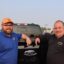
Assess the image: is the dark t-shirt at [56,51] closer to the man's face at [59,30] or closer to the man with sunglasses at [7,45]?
the man's face at [59,30]

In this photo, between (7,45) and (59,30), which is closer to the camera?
(7,45)

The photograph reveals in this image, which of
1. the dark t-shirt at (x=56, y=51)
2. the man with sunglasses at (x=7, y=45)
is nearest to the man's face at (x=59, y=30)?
the dark t-shirt at (x=56, y=51)

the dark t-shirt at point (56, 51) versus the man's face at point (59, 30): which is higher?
the man's face at point (59, 30)

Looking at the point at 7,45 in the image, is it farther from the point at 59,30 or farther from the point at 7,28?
the point at 59,30

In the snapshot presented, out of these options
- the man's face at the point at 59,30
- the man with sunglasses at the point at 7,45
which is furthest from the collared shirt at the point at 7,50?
the man's face at the point at 59,30

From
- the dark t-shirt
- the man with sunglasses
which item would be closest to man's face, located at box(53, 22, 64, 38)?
the dark t-shirt

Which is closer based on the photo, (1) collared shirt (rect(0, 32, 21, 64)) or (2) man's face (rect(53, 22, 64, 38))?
(1) collared shirt (rect(0, 32, 21, 64))

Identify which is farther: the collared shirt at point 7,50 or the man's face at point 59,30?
the man's face at point 59,30

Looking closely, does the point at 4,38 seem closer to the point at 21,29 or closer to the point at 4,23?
the point at 4,23

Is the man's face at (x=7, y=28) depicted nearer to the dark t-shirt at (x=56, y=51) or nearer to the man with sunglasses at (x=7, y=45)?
the man with sunglasses at (x=7, y=45)

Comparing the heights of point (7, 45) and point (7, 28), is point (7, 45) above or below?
below

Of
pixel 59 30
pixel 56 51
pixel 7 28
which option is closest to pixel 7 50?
pixel 7 28

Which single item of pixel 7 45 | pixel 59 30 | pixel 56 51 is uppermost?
pixel 59 30

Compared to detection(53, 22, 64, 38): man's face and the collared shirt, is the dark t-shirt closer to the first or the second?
detection(53, 22, 64, 38): man's face
